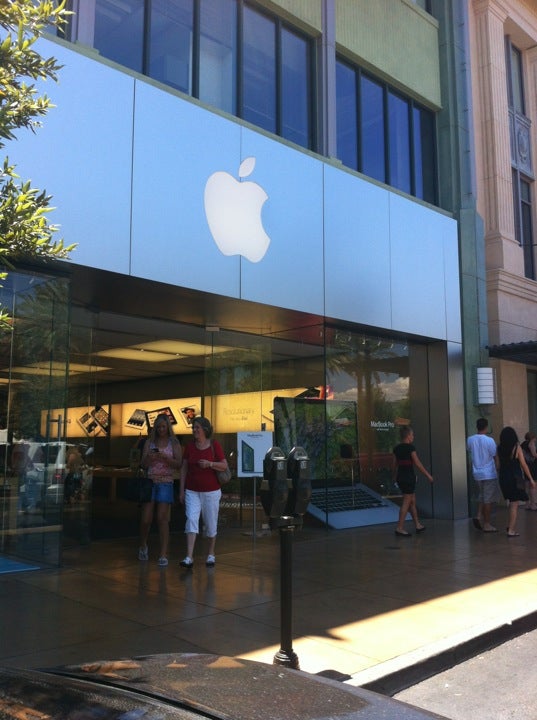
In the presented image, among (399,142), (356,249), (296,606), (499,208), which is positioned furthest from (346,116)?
(296,606)

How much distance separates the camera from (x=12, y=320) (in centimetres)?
810

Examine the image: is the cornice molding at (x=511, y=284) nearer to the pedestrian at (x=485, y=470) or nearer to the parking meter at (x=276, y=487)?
the pedestrian at (x=485, y=470)

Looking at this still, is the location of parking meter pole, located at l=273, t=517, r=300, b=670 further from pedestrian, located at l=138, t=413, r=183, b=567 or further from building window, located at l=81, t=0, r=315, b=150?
building window, located at l=81, t=0, r=315, b=150

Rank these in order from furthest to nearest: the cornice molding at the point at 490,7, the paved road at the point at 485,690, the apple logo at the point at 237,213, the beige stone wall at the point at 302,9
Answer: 1. the cornice molding at the point at 490,7
2. the beige stone wall at the point at 302,9
3. the apple logo at the point at 237,213
4. the paved road at the point at 485,690

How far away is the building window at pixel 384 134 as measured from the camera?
13.0 metres

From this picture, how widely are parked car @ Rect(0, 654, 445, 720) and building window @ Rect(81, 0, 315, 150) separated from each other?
8.70 meters

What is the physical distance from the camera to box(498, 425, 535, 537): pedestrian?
10.7 meters

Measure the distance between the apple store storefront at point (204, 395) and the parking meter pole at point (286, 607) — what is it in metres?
4.32

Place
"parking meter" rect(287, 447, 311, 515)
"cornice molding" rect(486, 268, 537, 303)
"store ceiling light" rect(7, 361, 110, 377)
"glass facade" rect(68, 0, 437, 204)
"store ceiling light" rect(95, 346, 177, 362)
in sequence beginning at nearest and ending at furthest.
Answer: "parking meter" rect(287, 447, 311, 515) < "store ceiling light" rect(7, 361, 110, 377) < "glass facade" rect(68, 0, 437, 204) < "store ceiling light" rect(95, 346, 177, 362) < "cornice molding" rect(486, 268, 537, 303)

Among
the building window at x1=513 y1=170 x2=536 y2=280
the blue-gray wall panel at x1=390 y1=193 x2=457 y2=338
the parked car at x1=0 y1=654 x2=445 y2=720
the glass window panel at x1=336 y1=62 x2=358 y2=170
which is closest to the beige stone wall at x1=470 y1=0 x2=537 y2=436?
the building window at x1=513 y1=170 x2=536 y2=280

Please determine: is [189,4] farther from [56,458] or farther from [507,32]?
[507,32]

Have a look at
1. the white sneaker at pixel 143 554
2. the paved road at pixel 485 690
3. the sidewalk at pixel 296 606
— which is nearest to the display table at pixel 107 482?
the sidewalk at pixel 296 606

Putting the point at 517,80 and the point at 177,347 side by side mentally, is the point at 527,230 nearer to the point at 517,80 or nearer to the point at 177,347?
the point at 517,80

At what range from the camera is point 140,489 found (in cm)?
826
